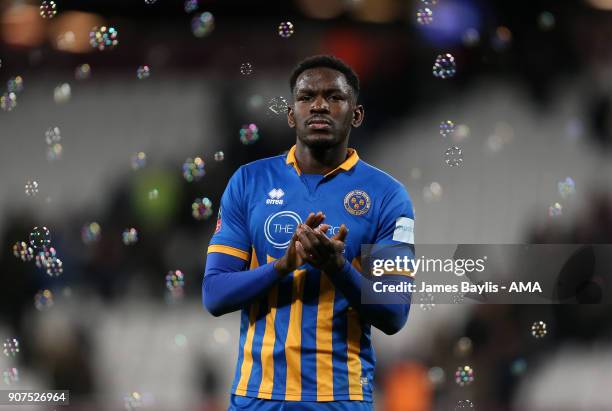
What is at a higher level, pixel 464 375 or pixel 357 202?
pixel 357 202

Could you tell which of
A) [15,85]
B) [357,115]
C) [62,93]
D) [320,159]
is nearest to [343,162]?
[320,159]

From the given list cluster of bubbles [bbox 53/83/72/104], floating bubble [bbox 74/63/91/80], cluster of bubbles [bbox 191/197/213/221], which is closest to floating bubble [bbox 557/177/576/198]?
cluster of bubbles [bbox 191/197/213/221]

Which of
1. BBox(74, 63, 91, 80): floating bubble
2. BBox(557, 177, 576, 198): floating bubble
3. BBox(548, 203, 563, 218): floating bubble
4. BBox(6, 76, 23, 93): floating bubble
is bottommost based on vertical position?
BBox(548, 203, 563, 218): floating bubble

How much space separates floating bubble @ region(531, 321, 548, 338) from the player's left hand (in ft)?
10.5

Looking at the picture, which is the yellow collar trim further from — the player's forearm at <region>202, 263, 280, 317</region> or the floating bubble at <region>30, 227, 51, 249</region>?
the floating bubble at <region>30, 227, 51, 249</region>

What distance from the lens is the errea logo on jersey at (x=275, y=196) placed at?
211 cm

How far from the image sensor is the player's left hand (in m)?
1.81

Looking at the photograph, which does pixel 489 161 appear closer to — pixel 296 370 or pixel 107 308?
pixel 107 308

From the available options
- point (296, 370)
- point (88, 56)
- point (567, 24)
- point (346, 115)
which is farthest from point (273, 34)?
point (296, 370)

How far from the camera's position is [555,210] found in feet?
16.7

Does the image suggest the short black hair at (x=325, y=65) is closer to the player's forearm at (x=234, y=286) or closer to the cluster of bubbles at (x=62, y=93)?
the player's forearm at (x=234, y=286)

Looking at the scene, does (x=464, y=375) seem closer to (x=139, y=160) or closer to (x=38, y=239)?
(x=38, y=239)

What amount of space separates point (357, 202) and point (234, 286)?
1.25 ft

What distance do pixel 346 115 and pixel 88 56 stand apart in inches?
158
